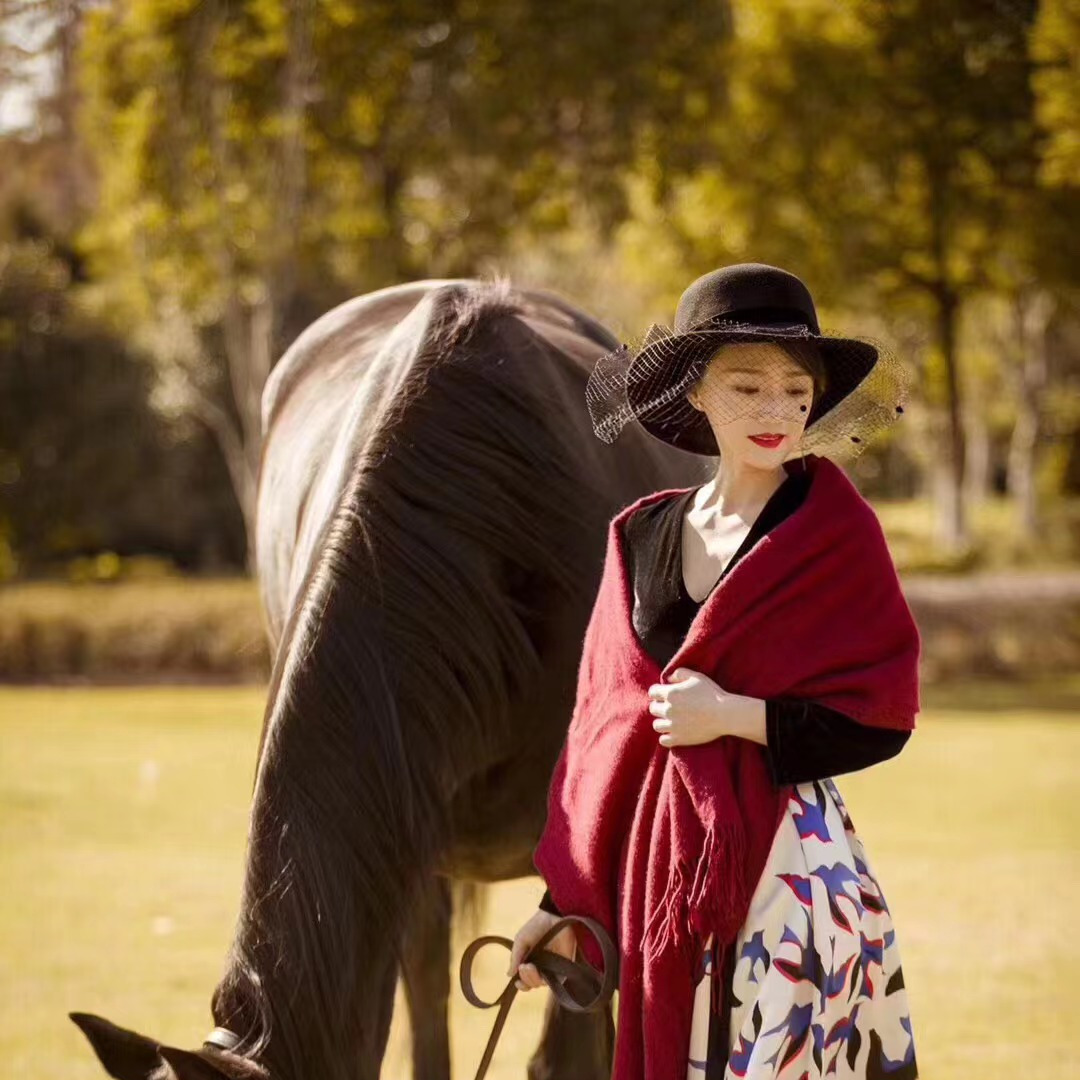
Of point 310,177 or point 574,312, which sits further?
point 310,177

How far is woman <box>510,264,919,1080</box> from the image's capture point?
219cm

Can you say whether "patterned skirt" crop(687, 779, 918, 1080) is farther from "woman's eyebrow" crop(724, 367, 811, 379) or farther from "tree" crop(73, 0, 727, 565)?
"tree" crop(73, 0, 727, 565)

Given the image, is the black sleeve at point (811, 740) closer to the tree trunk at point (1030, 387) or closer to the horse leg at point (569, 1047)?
the horse leg at point (569, 1047)

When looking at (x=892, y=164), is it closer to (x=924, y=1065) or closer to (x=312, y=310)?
(x=312, y=310)

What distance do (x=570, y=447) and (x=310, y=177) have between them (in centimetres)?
1453

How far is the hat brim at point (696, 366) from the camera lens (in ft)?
7.52

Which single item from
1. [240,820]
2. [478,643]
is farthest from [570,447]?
[240,820]

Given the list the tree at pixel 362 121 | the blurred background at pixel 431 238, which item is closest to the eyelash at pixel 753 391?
the blurred background at pixel 431 238

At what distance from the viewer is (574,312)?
4.35m

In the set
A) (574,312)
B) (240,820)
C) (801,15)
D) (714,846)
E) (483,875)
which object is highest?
(801,15)

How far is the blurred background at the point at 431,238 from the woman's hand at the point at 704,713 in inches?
277

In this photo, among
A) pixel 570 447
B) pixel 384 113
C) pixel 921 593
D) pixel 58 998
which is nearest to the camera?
pixel 570 447

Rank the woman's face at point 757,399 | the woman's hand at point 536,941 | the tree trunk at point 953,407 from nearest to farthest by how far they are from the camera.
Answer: the woman's face at point 757,399, the woman's hand at point 536,941, the tree trunk at point 953,407

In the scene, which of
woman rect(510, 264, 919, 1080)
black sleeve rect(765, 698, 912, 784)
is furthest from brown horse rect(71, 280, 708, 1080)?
black sleeve rect(765, 698, 912, 784)
